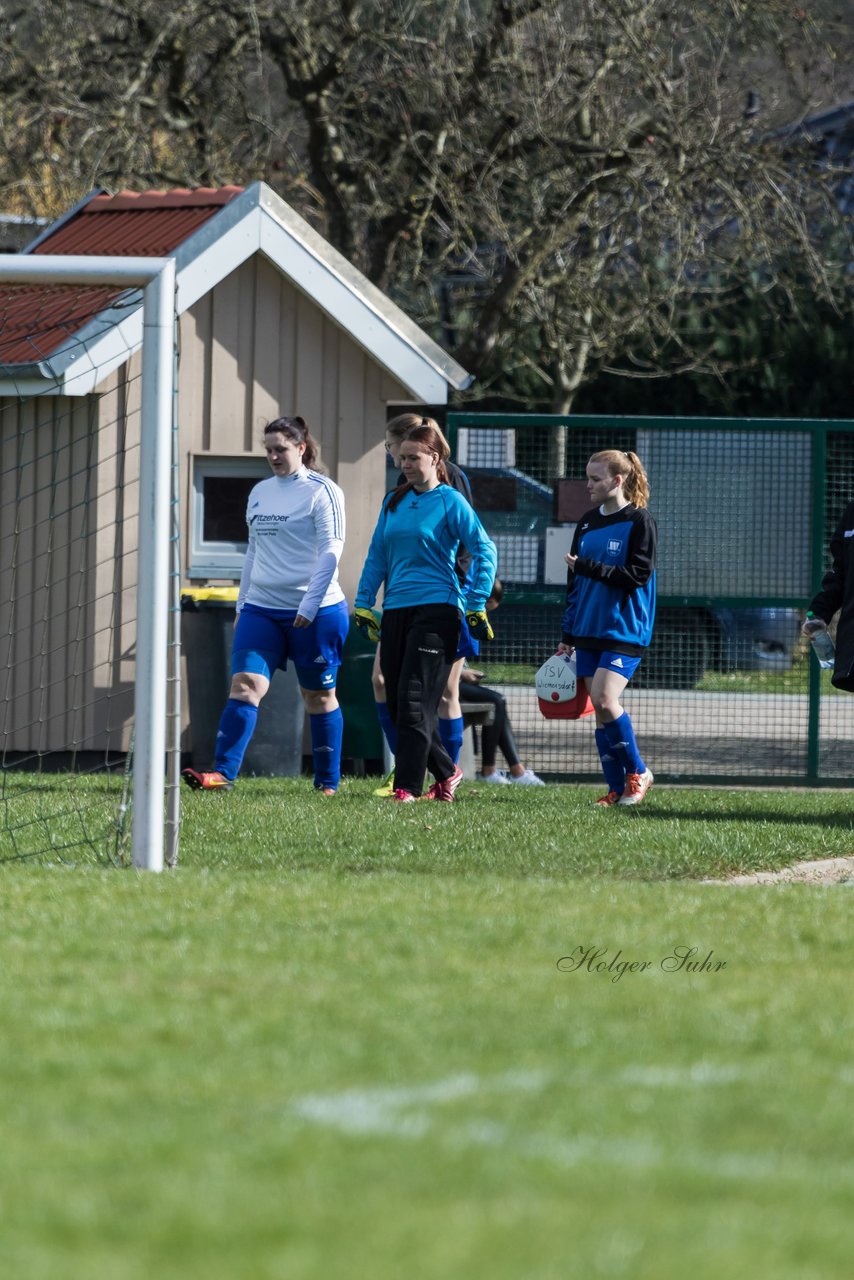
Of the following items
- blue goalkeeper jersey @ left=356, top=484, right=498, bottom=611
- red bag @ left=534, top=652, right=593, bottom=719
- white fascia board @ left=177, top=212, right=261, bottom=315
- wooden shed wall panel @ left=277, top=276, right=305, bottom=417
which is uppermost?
white fascia board @ left=177, top=212, right=261, bottom=315

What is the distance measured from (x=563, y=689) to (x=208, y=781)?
6.77ft

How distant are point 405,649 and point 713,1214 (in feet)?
21.3

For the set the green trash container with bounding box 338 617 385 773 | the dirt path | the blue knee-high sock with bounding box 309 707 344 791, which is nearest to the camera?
the dirt path

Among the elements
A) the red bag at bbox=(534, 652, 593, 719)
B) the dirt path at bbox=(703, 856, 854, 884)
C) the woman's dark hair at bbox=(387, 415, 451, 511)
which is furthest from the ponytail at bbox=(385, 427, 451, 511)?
the dirt path at bbox=(703, 856, 854, 884)

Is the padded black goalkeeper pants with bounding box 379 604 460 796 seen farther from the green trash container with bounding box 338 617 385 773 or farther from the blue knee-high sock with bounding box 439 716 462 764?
the green trash container with bounding box 338 617 385 773

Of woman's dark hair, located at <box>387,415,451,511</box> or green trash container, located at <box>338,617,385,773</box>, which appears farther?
green trash container, located at <box>338,617,385,773</box>

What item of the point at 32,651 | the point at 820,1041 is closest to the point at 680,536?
Result: the point at 32,651

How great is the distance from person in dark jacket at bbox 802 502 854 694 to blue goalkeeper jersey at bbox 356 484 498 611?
1.77m

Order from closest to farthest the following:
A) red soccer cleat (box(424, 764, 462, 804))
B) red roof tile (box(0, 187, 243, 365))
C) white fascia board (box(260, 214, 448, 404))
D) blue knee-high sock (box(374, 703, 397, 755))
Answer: red soccer cleat (box(424, 764, 462, 804))
blue knee-high sock (box(374, 703, 397, 755))
red roof tile (box(0, 187, 243, 365))
white fascia board (box(260, 214, 448, 404))

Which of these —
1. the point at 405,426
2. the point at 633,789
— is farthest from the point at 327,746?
the point at 405,426

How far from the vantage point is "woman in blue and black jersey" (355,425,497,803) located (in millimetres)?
9672

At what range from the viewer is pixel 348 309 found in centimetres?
1266

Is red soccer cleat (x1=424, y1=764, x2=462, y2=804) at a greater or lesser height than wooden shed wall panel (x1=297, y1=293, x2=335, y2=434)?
lesser

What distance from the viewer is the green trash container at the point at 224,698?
39.8 ft
